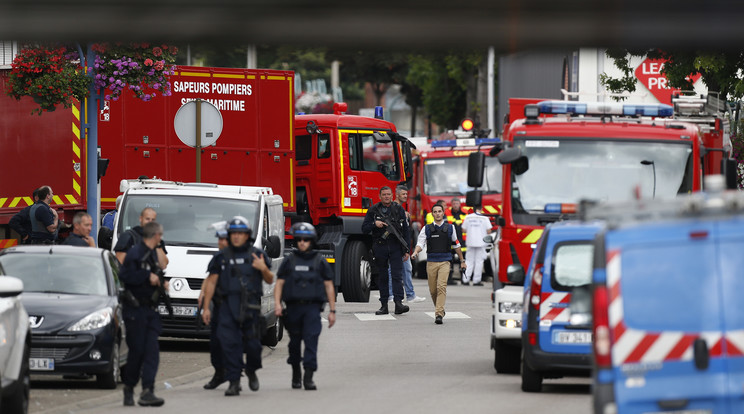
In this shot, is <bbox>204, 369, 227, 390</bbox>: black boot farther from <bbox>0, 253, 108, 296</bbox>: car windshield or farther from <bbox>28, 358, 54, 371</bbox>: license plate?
<bbox>28, 358, 54, 371</bbox>: license plate

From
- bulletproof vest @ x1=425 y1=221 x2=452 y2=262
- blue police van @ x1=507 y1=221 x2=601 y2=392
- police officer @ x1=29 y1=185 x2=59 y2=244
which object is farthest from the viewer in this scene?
bulletproof vest @ x1=425 y1=221 x2=452 y2=262

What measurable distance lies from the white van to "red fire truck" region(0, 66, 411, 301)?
8.95 feet

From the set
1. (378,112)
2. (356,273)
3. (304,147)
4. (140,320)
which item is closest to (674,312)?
(140,320)

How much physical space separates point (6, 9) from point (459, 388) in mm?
8132

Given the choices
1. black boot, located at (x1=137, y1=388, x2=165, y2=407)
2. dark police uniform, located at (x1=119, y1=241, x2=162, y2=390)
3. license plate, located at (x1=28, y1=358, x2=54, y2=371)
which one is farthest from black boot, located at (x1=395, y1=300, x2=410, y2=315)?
black boot, located at (x1=137, y1=388, x2=165, y2=407)

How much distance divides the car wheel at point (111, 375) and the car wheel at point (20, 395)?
2.74m

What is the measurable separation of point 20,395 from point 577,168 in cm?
901

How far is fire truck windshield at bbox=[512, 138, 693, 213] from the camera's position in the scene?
1959 cm

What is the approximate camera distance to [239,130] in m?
26.6

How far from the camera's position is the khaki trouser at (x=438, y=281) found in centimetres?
2375

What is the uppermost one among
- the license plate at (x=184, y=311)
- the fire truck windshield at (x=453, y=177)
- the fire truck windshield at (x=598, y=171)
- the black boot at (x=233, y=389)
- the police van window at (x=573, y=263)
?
the fire truck windshield at (x=598, y=171)

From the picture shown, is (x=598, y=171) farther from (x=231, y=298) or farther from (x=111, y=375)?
(x=111, y=375)

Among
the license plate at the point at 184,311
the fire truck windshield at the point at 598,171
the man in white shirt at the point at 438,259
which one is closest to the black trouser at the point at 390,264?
the man in white shirt at the point at 438,259

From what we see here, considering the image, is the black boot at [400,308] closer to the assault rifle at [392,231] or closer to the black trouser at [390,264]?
the black trouser at [390,264]
